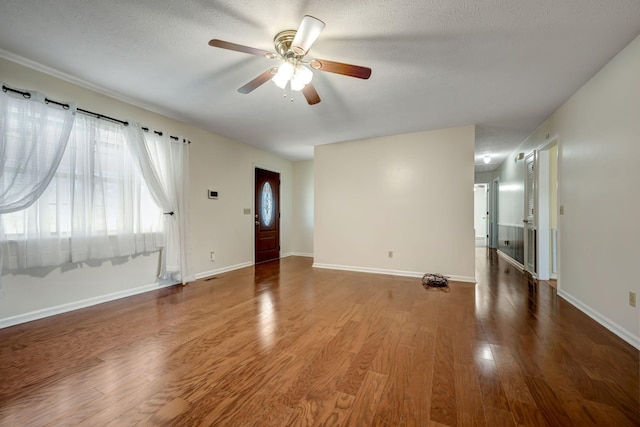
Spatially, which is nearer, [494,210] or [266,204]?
[266,204]

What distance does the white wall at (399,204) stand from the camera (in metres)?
4.22

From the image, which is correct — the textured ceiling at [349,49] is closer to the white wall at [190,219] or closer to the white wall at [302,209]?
the white wall at [190,219]

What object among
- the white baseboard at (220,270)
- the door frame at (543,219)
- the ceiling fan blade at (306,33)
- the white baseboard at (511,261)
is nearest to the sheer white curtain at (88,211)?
the white baseboard at (220,270)

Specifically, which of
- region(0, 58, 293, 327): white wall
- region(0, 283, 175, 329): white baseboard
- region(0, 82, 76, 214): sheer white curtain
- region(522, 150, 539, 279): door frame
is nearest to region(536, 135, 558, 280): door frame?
region(522, 150, 539, 279): door frame

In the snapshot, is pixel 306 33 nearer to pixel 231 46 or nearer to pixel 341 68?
pixel 341 68

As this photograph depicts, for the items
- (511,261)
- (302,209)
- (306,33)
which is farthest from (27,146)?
(511,261)

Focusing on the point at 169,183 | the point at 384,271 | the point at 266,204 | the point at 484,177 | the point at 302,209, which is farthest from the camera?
the point at 484,177

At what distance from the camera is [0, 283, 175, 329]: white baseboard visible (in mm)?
2492

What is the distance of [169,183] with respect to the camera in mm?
3781

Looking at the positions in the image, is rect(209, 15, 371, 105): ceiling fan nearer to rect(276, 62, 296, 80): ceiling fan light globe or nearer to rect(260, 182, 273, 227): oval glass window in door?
rect(276, 62, 296, 80): ceiling fan light globe

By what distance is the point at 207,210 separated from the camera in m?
4.52

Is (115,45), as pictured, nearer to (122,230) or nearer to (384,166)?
(122,230)

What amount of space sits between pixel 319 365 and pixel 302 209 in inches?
203

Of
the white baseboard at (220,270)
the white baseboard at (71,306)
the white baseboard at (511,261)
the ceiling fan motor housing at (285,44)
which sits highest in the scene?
the ceiling fan motor housing at (285,44)
